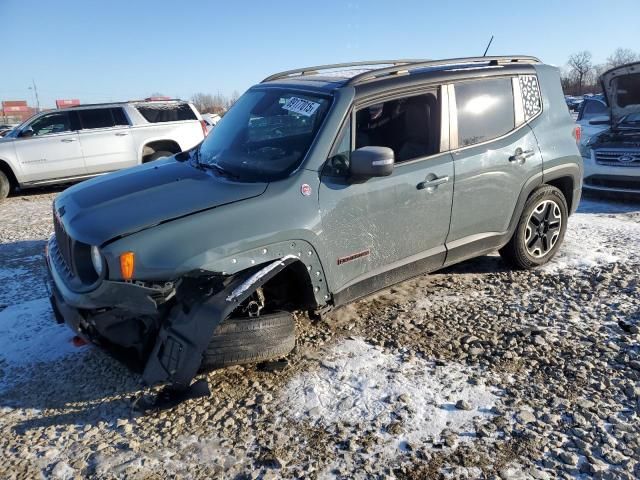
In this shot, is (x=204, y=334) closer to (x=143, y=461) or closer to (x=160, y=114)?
(x=143, y=461)

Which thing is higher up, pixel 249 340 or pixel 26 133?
pixel 26 133

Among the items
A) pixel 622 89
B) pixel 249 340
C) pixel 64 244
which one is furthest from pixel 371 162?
pixel 622 89

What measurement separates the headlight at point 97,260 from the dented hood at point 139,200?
47 millimetres

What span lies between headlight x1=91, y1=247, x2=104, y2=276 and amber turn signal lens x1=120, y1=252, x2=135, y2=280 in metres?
0.14

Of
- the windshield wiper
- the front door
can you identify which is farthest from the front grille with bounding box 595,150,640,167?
the windshield wiper

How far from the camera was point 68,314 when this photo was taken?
3.06m

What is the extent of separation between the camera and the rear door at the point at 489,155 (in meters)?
4.16

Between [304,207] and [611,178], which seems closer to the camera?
[304,207]

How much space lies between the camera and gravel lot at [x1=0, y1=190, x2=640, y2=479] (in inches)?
103

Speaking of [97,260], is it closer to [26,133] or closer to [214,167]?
[214,167]

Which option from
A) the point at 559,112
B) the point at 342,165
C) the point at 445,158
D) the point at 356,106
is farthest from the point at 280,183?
the point at 559,112

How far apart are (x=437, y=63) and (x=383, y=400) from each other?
2.88 m

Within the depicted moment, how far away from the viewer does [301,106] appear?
386 centimetres

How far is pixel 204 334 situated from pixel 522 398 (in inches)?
75.8
